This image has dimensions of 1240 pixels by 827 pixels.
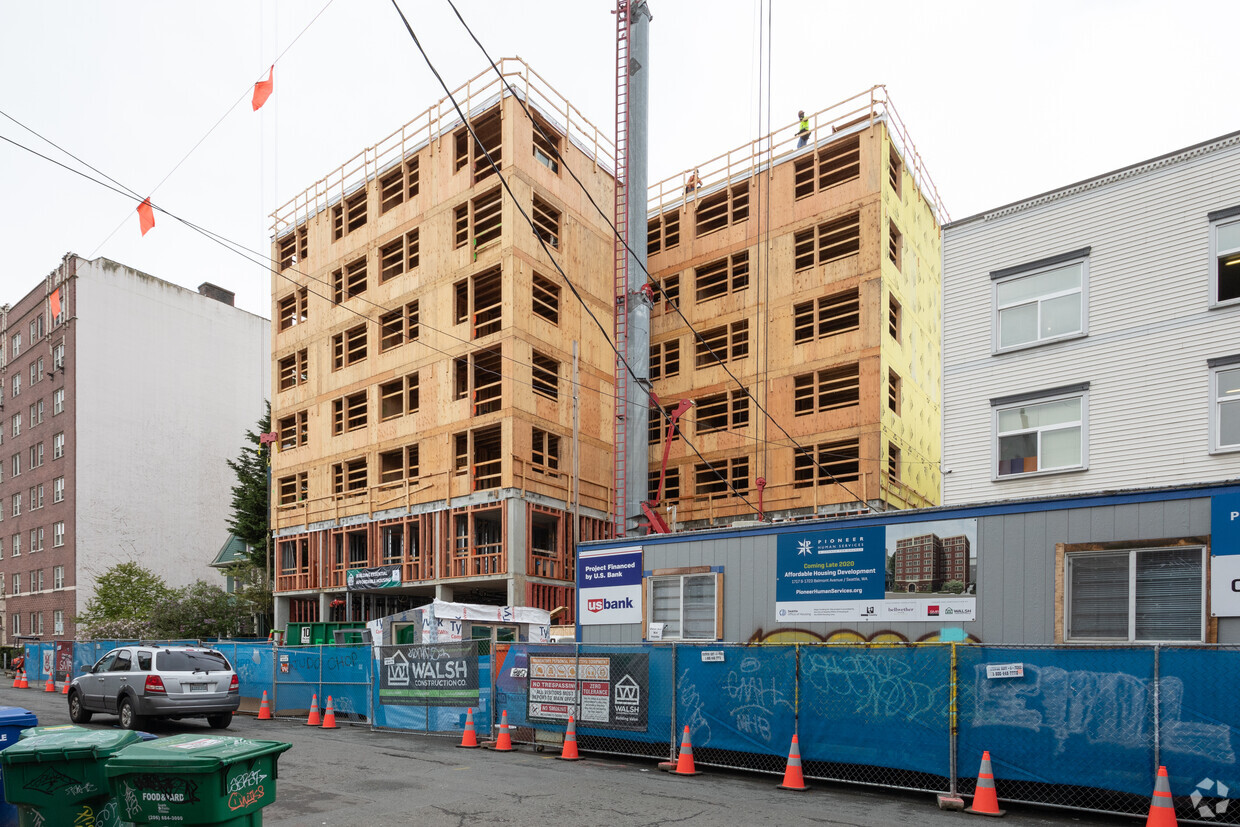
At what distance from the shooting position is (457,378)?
116 ft

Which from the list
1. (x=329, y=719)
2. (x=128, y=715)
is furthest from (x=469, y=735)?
(x=128, y=715)

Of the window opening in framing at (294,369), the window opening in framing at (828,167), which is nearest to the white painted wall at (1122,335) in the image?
the window opening in framing at (828,167)

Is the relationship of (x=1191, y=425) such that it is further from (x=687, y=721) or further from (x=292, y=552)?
(x=292, y=552)

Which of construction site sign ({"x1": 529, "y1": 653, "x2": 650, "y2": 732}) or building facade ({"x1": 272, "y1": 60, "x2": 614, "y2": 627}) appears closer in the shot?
construction site sign ({"x1": 529, "y1": 653, "x2": 650, "y2": 732})

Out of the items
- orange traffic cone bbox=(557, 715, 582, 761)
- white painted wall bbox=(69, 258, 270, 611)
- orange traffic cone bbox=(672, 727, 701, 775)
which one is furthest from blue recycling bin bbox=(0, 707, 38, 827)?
white painted wall bbox=(69, 258, 270, 611)

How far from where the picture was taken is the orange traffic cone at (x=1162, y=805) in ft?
30.2

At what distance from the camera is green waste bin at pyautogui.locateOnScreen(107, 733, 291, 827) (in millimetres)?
6027

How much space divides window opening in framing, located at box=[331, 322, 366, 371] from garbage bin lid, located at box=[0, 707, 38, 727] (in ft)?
103

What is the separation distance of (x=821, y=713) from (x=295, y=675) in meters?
13.5

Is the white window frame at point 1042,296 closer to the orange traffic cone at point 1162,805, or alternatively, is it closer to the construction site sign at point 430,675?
the orange traffic cone at point 1162,805

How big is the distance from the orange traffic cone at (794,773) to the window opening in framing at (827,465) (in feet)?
68.9

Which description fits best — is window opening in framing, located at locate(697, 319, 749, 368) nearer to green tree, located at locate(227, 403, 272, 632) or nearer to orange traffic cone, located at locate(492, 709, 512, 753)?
green tree, located at locate(227, 403, 272, 632)

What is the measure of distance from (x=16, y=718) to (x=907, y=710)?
923cm

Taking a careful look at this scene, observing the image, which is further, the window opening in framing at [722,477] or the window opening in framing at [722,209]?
the window opening in framing at [722,209]
